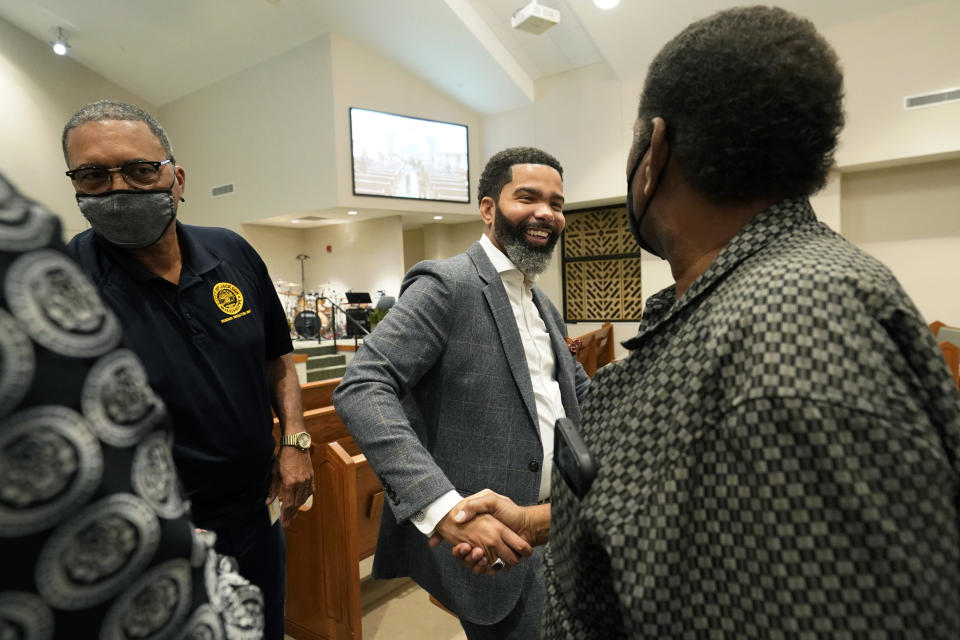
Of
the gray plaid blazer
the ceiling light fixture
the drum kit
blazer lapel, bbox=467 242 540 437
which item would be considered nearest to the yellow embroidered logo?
the gray plaid blazer

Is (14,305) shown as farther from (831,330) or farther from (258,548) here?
(258,548)

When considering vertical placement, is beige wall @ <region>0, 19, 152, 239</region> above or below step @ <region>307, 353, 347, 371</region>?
above

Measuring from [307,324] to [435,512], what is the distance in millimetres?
9097

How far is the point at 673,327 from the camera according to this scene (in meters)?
0.69

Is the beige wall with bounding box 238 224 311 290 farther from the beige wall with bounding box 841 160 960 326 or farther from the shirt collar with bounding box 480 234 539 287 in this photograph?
the shirt collar with bounding box 480 234 539 287

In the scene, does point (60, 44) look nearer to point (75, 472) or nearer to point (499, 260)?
point (499, 260)

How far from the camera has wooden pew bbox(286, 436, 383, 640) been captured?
84.4 inches

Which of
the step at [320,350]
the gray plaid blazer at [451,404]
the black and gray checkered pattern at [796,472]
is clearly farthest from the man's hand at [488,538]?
the step at [320,350]

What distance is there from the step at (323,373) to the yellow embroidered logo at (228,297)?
21.7 ft

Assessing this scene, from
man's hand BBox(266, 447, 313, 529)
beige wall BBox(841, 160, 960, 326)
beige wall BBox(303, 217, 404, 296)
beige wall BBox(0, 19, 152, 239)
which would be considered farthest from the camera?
beige wall BBox(303, 217, 404, 296)

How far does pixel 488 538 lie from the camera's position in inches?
41.3

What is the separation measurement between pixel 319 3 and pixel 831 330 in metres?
8.94

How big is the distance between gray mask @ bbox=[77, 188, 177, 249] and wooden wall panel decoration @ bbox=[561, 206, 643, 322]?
24.4 ft

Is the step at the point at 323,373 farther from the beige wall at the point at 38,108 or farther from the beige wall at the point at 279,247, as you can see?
the beige wall at the point at 38,108
